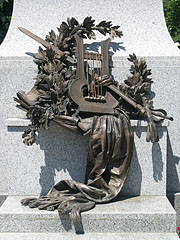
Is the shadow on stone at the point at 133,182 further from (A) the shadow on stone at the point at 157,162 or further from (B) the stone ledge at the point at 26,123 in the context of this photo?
(B) the stone ledge at the point at 26,123

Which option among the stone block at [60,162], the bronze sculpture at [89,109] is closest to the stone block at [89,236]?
the bronze sculpture at [89,109]

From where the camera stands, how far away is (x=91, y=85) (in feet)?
13.9

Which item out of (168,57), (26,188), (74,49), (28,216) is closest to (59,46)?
(74,49)

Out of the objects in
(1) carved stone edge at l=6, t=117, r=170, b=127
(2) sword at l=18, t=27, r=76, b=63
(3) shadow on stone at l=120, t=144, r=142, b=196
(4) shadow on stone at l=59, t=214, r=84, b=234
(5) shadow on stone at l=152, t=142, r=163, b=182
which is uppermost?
(2) sword at l=18, t=27, r=76, b=63

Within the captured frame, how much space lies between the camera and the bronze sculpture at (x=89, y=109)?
3967mm

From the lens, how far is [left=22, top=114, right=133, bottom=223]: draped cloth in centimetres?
390

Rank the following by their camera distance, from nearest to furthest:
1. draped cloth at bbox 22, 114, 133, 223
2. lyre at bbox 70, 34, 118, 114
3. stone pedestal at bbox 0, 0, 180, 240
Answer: draped cloth at bbox 22, 114, 133, 223 < lyre at bbox 70, 34, 118, 114 < stone pedestal at bbox 0, 0, 180, 240

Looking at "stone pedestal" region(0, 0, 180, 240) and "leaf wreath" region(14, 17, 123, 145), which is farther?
"stone pedestal" region(0, 0, 180, 240)

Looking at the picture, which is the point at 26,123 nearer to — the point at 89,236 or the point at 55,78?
the point at 55,78

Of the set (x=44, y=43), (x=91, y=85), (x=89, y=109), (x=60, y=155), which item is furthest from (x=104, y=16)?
(x=60, y=155)

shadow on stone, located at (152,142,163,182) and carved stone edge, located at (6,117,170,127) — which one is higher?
carved stone edge, located at (6,117,170,127)

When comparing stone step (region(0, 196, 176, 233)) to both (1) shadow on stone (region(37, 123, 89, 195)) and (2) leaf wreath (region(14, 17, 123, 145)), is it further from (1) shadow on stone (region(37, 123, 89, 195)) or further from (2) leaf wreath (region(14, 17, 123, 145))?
(2) leaf wreath (region(14, 17, 123, 145))

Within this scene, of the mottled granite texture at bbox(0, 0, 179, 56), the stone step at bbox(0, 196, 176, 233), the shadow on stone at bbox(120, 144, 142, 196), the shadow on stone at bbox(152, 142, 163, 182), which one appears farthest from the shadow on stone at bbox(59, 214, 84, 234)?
the mottled granite texture at bbox(0, 0, 179, 56)

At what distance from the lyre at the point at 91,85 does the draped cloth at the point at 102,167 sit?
158 millimetres
